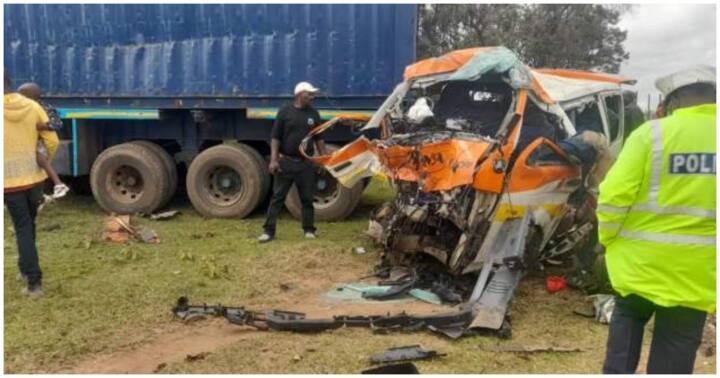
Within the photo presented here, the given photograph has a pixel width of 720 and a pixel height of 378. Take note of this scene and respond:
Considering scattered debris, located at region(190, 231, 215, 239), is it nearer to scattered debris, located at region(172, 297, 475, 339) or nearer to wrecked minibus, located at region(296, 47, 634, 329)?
wrecked minibus, located at region(296, 47, 634, 329)

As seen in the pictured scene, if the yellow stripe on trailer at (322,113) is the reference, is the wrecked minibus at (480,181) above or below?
below

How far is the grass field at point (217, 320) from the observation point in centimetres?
381

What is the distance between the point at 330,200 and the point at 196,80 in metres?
2.30

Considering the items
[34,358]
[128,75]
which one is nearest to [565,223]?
[34,358]

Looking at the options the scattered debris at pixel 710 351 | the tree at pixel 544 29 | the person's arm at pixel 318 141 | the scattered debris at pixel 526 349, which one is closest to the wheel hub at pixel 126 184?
the person's arm at pixel 318 141

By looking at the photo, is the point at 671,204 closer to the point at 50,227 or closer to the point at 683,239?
the point at 683,239

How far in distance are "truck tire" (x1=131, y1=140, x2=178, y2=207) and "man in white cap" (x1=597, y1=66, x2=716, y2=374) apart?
6.98 meters

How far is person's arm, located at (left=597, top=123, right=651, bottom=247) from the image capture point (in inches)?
100.0

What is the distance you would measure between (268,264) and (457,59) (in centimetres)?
249

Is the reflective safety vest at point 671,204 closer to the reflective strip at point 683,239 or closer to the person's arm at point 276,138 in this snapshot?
the reflective strip at point 683,239

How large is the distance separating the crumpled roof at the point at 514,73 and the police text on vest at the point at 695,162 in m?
2.96

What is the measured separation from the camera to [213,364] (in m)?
3.73

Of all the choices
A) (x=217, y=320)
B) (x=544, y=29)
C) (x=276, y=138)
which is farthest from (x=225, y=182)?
(x=544, y=29)

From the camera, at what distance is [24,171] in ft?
15.4
